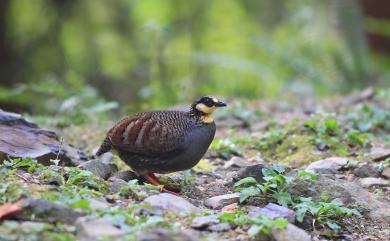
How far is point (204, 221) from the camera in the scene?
4.34 meters

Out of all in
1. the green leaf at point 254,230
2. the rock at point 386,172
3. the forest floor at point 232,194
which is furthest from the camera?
the rock at point 386,172

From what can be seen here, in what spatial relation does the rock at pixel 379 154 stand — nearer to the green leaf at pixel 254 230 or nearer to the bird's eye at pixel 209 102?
the bird's eye at pixel 209 102

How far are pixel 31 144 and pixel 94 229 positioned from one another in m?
2.17

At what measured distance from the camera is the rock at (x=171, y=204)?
4539 mm

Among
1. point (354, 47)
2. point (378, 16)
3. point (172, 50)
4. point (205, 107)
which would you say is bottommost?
point (172, 50)

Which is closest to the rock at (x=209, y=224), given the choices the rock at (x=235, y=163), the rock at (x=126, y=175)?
the rock at (x=126, y=175)

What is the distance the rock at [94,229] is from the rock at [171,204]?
2.03 feet

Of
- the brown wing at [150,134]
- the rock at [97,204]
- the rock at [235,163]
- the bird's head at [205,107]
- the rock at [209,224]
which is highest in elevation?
the bird's head at [205,107]

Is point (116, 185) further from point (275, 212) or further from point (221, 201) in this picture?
point (275, 212)

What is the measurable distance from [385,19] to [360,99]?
164 inches

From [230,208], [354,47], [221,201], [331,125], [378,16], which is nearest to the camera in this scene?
[230,208]

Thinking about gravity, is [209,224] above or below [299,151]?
above

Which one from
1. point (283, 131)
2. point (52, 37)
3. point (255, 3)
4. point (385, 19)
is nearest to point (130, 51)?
point (52, 37)

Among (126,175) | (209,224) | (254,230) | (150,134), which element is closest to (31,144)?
(126,175)
